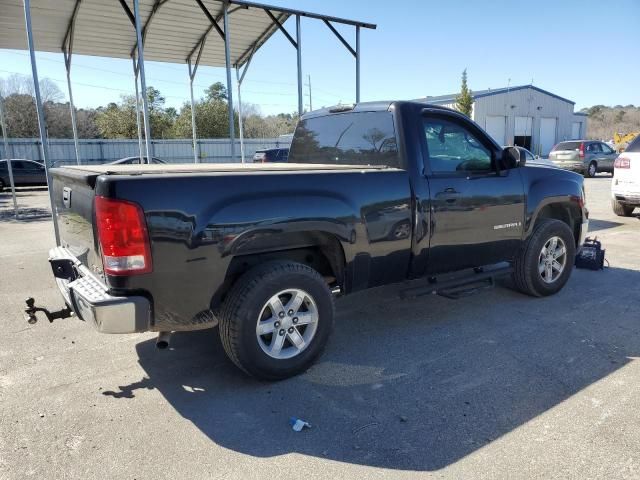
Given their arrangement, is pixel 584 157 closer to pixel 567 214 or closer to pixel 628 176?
pixel 628 176


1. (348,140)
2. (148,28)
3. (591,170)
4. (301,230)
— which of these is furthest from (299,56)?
(591,170)

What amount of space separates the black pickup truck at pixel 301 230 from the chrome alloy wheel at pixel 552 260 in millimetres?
28

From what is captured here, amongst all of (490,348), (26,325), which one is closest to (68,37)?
(26,325)

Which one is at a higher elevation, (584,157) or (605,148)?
(605,148)

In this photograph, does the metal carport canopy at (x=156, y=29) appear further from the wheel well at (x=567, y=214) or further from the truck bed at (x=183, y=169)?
the wheel well at (x=567, y=214)

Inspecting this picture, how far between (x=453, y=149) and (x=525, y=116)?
41.7m

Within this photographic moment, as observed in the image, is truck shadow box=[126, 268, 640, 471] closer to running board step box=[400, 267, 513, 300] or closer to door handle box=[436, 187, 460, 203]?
running board step box=[400, 267, 513, 300]

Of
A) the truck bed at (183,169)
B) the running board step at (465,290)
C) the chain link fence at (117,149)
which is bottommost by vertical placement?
the running board step at (465,290)

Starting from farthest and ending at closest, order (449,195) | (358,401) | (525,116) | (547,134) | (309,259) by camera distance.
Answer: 1. (547,134)
2. (525,116)
3. (449,195)
4. (309,259)
5. (358,401)

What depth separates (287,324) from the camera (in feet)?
11.5

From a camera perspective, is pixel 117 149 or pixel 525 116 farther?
pixel 525 116

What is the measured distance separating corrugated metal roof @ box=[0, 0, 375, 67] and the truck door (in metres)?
7.06

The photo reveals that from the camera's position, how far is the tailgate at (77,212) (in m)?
3.08

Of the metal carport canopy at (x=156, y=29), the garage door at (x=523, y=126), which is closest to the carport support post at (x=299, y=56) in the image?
the metal carport canopy at (x=156, y=29)
